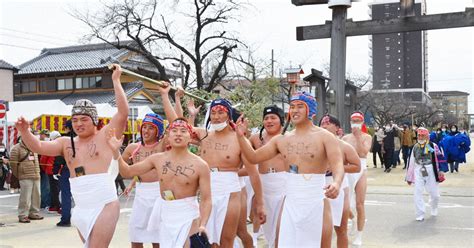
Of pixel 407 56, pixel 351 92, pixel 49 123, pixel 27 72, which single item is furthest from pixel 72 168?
pixel 407 56

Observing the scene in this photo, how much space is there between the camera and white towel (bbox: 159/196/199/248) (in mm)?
4570

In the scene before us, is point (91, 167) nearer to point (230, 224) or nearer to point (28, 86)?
point (230, 224)

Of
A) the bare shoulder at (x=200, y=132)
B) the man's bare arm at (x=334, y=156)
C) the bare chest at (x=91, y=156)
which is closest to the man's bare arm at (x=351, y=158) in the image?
the man's bare arm at (x=334, y=156)

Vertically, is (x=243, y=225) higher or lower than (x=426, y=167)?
lower

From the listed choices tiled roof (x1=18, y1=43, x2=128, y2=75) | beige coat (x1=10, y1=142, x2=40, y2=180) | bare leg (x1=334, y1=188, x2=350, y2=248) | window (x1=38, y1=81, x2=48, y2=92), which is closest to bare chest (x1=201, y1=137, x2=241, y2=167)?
bare leg (x1=334, y1=188, x2=350, y2=248)

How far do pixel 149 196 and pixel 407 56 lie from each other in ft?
353

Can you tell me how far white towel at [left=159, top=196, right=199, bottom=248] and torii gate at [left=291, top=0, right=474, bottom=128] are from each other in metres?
7.51

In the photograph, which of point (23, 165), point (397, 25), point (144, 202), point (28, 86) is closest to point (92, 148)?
point (144, 202)

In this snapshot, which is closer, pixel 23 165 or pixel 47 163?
pixel 23 165

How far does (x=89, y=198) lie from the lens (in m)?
4.80

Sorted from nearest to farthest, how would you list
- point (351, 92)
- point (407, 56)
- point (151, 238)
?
point (151, 238)
point (351, 92)
point (407, 56)

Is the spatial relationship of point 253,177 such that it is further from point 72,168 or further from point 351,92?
point 351,92

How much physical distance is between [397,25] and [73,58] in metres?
30.1

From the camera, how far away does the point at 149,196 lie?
571cm
